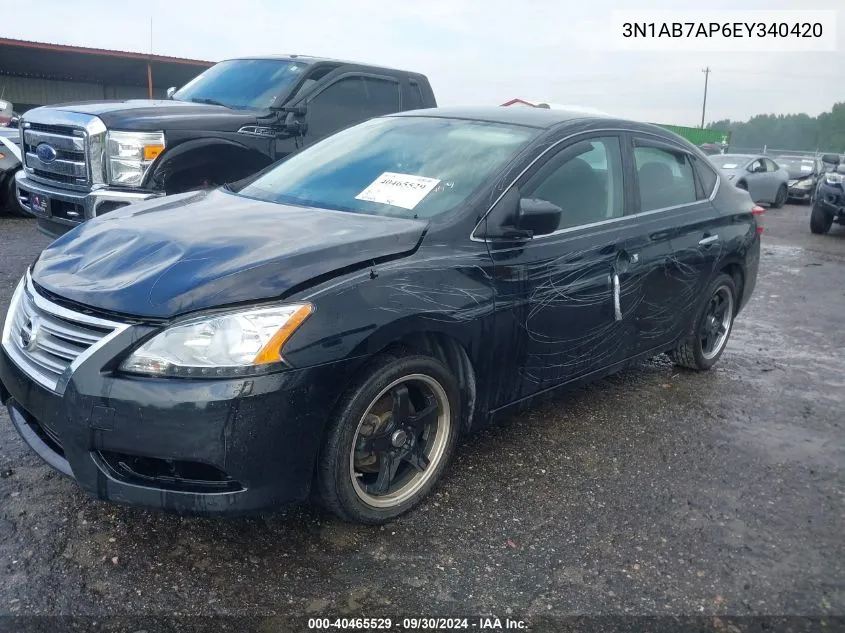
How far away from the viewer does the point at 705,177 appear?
15.7ft

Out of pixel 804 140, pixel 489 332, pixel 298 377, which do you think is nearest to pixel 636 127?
pixel 489 332

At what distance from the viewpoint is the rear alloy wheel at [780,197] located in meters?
19.0

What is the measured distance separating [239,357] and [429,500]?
3.79ft

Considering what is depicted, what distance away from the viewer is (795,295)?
803cm

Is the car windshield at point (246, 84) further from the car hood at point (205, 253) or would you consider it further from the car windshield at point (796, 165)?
the car windshield at point (796, 165)

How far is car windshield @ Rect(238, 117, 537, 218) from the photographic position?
3.35 meters

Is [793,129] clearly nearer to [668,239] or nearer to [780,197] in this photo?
[780,197]

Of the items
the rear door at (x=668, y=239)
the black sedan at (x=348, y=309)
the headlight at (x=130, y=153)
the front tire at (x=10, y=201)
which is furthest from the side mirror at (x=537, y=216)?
the front tire at (x=10, y=201)

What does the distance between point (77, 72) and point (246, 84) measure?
2660 cm

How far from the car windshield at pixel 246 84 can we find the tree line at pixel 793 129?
67.6m

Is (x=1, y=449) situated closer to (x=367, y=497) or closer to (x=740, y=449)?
(x=367, y=497)

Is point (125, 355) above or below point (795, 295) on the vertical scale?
above

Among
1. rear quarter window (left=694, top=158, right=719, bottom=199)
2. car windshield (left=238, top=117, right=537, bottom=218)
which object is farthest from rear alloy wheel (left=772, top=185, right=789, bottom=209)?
car windshield (left=238, top=117, right=537, bottom=218)

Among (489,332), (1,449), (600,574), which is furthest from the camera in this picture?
(1,449)
